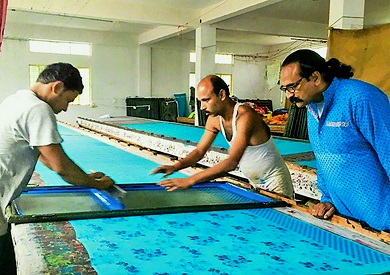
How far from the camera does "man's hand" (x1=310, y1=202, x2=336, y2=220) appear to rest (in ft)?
5.70

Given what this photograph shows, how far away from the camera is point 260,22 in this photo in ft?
33.3

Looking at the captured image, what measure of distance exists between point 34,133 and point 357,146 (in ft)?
4.32

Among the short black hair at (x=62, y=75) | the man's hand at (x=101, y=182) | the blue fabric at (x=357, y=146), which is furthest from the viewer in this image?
the man's hand at (x=101, y=182)

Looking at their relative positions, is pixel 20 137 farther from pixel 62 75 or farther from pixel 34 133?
pixel 62 75

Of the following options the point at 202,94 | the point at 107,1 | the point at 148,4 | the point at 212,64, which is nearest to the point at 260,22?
the point at 212,64

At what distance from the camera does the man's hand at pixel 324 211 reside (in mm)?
1737

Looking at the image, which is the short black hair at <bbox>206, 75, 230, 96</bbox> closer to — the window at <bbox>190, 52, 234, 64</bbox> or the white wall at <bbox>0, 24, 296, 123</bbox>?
the white wall at <bbox>0, 24, 296, 123</bbox>

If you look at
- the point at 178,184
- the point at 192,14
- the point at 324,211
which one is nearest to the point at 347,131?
the point at 324,211

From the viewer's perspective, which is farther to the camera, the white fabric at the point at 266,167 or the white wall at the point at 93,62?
the white wall at the point at 93,62

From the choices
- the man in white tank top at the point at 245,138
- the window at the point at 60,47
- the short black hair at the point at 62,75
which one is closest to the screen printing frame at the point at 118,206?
the man in white tank top at the point at 245,138

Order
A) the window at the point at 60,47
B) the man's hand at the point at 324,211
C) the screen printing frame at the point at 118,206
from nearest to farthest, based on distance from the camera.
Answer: the screen printing frame at the point at 118,206 < the man's hand at the point at 324,211 < the window at the point at 60,47

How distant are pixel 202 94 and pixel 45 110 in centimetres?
98

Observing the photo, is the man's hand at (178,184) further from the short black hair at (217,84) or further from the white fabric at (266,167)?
the short black hair at (217,84)

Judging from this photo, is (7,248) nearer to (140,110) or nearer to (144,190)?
(144,190)
